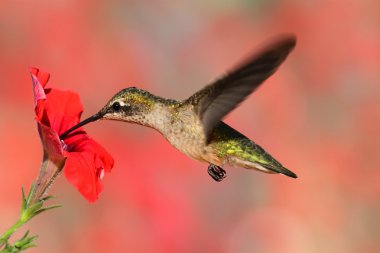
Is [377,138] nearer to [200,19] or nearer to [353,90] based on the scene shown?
[353,90]

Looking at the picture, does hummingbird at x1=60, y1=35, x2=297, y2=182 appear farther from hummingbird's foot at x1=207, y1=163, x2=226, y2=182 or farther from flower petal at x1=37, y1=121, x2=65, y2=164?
flower petal at x1=37, y1=121, x2=65, y2=164

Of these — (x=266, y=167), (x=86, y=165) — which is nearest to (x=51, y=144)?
(x=86, y=165)

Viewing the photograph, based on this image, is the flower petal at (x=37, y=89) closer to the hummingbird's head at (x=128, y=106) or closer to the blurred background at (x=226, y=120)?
the hummingbird's head at (x=128, y=106)

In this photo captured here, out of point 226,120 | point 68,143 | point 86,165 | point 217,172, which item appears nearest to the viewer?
point 86,165

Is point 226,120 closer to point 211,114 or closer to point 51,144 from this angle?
point 211,114

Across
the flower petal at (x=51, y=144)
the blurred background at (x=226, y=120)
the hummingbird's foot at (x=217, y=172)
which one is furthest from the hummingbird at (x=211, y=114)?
the blurred background at (x=226, y=120)

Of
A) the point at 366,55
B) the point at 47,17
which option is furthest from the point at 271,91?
the point at 47,17
